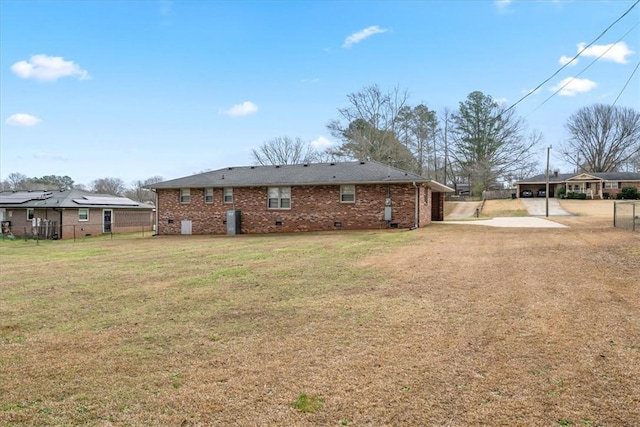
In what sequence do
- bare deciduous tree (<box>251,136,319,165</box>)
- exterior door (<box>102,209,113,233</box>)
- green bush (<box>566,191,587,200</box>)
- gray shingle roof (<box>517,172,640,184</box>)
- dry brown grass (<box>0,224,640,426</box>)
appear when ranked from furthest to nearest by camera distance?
bare deciduous tree (<box>251,136,319,165</box>)
gray shingle roof (<box>517,172,640,184</box>)
green bush (<box>566,191,587,200</box>)
exterior door (<box>102,209,113,233</box>)
dry brown grass (<box>0,224,640,426</box>)

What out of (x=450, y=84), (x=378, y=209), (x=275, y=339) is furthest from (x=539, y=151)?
(x=275, y=339)

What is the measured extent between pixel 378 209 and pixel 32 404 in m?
18.1

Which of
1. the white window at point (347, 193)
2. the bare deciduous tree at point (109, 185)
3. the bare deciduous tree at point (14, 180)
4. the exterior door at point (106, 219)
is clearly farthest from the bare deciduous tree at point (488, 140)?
the bare deciduous tree at point (14, 180)

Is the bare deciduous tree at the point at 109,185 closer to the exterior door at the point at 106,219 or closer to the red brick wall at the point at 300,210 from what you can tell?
the exterior door at the point at 106,219

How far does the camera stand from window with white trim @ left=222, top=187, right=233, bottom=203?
2305 cm

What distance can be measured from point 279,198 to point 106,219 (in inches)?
720

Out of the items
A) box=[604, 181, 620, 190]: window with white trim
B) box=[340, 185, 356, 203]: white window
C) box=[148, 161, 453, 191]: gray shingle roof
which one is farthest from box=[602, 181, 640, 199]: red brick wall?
box=[340, 185, 356, 203]: white window

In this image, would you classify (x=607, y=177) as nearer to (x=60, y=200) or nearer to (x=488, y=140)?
(x=488, y=140)

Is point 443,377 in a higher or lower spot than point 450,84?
lower

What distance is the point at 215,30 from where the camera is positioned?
18016 millimetres

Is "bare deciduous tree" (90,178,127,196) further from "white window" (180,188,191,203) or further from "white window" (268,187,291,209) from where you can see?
"white window" (268,187,291,209)

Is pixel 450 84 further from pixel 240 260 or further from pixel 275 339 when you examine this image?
pixel 275 339

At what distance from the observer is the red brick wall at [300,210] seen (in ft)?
66.4

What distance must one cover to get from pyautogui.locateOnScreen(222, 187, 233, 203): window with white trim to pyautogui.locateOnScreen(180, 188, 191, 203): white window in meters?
2.24
